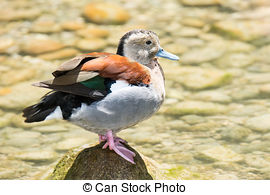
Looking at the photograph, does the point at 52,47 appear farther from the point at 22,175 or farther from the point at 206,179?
the point at 206,179

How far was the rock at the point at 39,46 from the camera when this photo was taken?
10188 mm

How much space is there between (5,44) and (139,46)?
551 cm

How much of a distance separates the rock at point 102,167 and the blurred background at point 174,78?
73cm

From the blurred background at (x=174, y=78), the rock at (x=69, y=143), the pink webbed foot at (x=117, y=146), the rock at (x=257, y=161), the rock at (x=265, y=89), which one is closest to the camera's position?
the pink webbed foot at (x=117, y=146)

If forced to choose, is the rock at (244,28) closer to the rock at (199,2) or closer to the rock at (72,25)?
the rock at (199,2)

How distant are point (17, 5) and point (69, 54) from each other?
108 inches

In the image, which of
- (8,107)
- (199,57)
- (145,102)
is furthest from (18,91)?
(145,102)

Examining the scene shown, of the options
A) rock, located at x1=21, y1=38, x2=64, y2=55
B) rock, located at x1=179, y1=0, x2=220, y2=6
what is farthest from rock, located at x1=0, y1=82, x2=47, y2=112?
rock, located at x1=179, y1=0, x2=220, y2=6

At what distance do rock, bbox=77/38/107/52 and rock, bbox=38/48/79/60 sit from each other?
21cm

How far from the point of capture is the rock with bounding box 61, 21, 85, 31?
10.9 meters

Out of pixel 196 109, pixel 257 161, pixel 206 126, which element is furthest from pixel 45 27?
pixel 257 161

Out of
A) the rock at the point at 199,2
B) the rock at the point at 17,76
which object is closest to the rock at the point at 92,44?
the rock at the point at 17,76

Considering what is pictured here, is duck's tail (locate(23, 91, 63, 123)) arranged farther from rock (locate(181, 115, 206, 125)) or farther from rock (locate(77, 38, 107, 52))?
rock (locate(77, 38, 107, 52))

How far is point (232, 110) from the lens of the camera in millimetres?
8258
